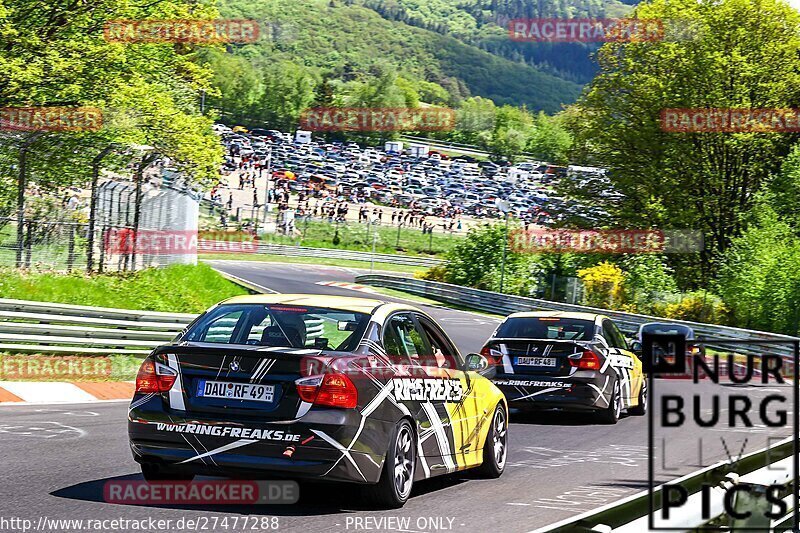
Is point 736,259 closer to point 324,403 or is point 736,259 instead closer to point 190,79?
point 190,79

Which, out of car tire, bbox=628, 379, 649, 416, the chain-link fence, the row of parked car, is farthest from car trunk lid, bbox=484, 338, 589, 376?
the row of parked car

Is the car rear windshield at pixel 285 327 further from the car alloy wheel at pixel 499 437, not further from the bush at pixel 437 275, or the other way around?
the bush at pixel 437 275

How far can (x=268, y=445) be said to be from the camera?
24.4 feet

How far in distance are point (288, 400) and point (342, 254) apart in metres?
77.4

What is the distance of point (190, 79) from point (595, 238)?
25.8 metres

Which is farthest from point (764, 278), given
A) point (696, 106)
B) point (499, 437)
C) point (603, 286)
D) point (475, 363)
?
point (475, 363)

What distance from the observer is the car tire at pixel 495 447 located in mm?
9969

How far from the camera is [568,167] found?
58.2 meters

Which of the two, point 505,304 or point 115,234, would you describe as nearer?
point 115,234

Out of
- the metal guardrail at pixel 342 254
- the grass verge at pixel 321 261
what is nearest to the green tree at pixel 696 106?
the grass verge at pixel 321 261

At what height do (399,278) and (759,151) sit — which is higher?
(759,151)

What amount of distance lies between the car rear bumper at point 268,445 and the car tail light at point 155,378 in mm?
142

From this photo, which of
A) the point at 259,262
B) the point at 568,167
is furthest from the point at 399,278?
the point at 259,262

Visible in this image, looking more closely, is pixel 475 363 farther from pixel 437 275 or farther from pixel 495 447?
pixel 437 275
